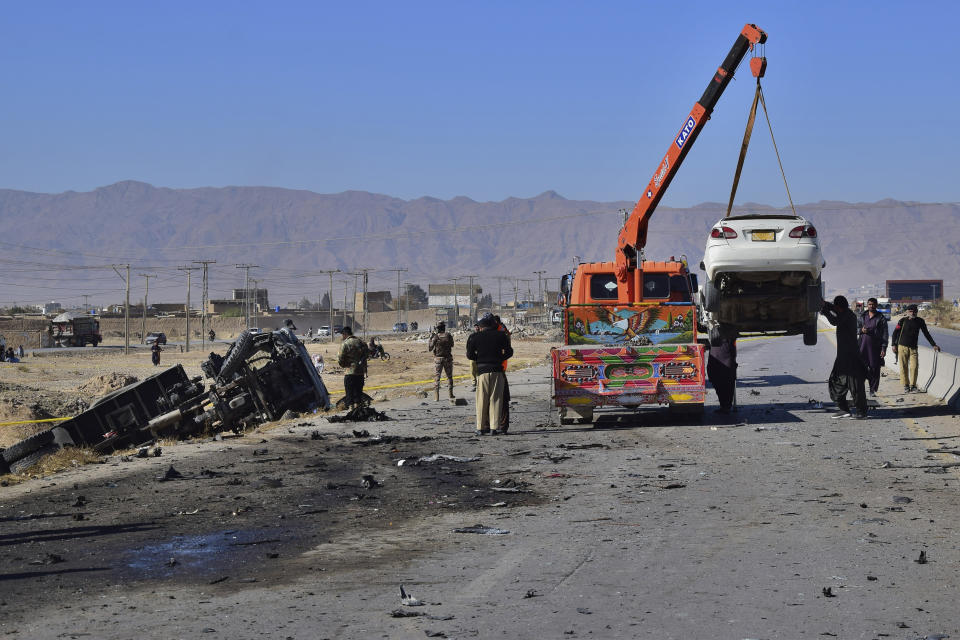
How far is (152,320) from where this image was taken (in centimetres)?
14350

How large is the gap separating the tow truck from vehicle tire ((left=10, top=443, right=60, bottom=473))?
28.4ft

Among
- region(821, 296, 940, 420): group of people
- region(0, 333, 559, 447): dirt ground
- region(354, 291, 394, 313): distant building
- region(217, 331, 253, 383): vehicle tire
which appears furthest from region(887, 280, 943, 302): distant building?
region(217, 331, 253, 383): vehicle tire

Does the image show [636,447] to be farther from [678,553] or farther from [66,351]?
[66,351]

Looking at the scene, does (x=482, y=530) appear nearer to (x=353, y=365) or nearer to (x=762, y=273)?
(x=762, y=273)

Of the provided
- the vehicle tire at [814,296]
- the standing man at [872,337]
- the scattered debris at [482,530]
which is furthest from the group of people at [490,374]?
the standing man at [872,337]

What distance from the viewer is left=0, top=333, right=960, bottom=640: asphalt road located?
6.80 m

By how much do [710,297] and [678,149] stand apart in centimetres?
634

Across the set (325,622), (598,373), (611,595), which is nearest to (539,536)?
(611,595)

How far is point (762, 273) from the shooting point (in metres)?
17.8

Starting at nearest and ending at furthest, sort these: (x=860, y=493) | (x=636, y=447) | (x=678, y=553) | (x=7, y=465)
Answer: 1. (x=678, y=553)
2. (x=860, y=493)
3. (x=636, y=447)
4. (x=7, y=465)

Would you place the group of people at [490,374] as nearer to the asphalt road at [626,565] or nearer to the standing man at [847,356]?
the asphalt road at [626,565]

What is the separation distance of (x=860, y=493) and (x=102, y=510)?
24.8 feet

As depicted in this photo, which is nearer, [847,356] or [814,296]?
[814,296]

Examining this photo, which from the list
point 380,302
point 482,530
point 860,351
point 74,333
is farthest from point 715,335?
point 380,302
